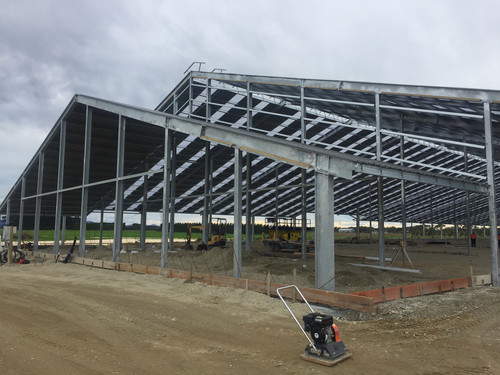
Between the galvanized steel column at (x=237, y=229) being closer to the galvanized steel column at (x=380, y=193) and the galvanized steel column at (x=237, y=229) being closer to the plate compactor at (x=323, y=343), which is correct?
the plate compactor at (x=323, y=343)

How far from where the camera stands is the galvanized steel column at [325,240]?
9383mm

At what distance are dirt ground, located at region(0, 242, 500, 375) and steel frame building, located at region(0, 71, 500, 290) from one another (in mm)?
2008

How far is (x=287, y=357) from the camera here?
572cm

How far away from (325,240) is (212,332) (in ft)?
12.4

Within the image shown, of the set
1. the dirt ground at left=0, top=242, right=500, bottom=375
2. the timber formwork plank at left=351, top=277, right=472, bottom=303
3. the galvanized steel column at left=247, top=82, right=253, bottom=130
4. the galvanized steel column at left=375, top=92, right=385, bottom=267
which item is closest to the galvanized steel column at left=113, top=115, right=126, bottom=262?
the dirt ground at left=0, top=242, right=500, bottom=375

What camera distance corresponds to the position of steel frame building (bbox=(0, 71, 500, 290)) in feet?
39.4

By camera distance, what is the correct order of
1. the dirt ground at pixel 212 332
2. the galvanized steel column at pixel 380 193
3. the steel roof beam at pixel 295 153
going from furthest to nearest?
the galvanized steel column at pixel 380 193, the steel roof beam at pixel 295 153, the dirt ground at pixel 212 332

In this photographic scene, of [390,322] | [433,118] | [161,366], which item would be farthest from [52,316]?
[433,118]

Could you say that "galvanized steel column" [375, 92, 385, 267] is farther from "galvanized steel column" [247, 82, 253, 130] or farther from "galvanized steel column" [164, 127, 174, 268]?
"galvanized steel column" [164, 127, 174, 268]

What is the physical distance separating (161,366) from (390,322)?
15.7 feet

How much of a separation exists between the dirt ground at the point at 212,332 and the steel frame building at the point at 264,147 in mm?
2008

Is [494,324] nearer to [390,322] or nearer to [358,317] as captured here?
[390,322]

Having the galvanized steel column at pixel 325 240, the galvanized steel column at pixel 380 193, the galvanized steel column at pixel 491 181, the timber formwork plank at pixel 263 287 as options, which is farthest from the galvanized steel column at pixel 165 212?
the galvanized steel column at pixel 491 181

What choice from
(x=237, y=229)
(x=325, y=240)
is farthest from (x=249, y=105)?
(x=325, y=240)
